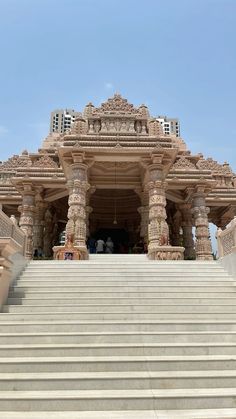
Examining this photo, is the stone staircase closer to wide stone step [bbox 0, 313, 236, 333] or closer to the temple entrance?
wide stone step [bbox 0, 313, 236, 333]

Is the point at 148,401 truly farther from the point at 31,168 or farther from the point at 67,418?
the point at 31,168

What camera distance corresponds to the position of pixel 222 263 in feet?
27.9

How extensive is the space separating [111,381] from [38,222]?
13.5 meters

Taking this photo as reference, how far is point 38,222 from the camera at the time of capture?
16797mm

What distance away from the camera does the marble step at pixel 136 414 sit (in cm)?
344

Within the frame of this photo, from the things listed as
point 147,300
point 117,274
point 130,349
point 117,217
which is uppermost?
point 117,217

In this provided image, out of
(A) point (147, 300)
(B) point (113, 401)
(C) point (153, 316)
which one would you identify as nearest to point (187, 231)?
(A) point (147, 300)

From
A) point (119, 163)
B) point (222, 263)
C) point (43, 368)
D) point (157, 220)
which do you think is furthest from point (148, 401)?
point (119, 163)

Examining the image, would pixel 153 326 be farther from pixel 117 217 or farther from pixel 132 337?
pixel 117 217

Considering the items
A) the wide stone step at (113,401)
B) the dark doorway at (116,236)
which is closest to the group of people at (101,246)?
the dark doorway at (116,236)

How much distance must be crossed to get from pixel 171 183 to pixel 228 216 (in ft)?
21.3

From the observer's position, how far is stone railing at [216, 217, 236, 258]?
7931 millimetres

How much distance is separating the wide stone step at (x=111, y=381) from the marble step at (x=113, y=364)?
0.43 feet

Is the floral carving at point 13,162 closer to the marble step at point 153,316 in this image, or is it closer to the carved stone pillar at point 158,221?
the carved stone pillar at point 158,221
